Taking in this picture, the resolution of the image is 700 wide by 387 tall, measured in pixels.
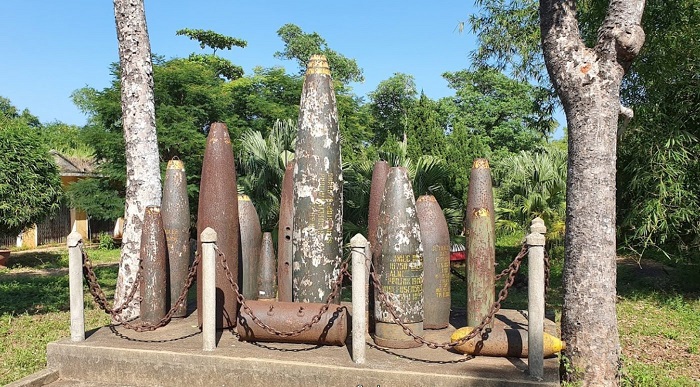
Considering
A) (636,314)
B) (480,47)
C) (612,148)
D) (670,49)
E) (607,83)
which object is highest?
(480,47)

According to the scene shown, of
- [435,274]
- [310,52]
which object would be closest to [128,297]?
[435,274]

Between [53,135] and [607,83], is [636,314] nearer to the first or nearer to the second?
[607,83]

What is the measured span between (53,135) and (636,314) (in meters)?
38.6

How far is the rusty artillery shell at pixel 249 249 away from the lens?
710 cm

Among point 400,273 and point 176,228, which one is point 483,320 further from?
point 176,228

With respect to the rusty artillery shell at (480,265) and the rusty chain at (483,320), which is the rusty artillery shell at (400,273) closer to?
the rusty chain at (483,320)

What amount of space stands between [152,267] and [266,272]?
1.50 metres

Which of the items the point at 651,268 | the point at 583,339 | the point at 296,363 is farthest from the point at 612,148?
the point at 651,268

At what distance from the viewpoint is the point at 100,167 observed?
20.6 metres

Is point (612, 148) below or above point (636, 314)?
above

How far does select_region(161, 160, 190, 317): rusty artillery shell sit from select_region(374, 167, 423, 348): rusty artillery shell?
2.60m

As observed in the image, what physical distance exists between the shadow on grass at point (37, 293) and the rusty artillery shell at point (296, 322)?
6.02 m

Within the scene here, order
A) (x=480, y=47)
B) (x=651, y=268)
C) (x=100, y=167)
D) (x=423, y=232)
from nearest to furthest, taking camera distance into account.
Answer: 1. (x=423, y=232)
2. (x=480, y=47)
3. (x=651, y=268)
4. (x=100, y=167)

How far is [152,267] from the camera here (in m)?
6.59
